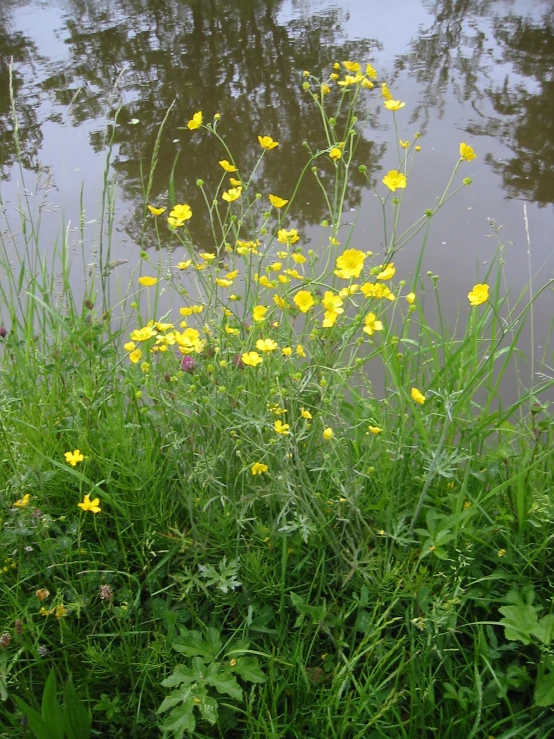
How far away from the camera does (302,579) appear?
4.66ft

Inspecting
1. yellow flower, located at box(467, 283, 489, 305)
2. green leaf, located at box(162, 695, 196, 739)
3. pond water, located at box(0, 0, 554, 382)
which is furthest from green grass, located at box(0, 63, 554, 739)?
pond water, located at box(0, 0, 554, 382)

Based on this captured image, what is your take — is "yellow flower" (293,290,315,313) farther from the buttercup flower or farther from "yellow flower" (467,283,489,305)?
"yellow flower" (467,283,489,305)

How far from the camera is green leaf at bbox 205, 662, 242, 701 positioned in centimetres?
119

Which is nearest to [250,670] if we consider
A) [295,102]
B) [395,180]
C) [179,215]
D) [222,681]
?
[222,681]

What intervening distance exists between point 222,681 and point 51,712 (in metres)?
0.32

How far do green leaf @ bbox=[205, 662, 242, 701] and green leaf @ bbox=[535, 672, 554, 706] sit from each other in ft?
1.91

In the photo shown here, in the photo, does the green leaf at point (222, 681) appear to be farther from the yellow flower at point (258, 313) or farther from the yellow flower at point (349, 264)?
the yellow flower at point (349, 264)

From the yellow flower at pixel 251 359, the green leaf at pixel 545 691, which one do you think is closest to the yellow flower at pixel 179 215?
the yellow flower at pixel 251 359

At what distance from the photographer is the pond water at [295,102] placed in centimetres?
315

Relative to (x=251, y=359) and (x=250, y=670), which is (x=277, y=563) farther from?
(x=251, y=359)

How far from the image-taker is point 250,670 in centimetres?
126

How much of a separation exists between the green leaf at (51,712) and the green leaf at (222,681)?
0.28m

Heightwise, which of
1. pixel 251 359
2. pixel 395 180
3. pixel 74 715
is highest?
pixel 395 180

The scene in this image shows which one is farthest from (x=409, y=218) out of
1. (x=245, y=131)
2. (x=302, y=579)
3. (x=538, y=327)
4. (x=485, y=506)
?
(x=302, y=579)
